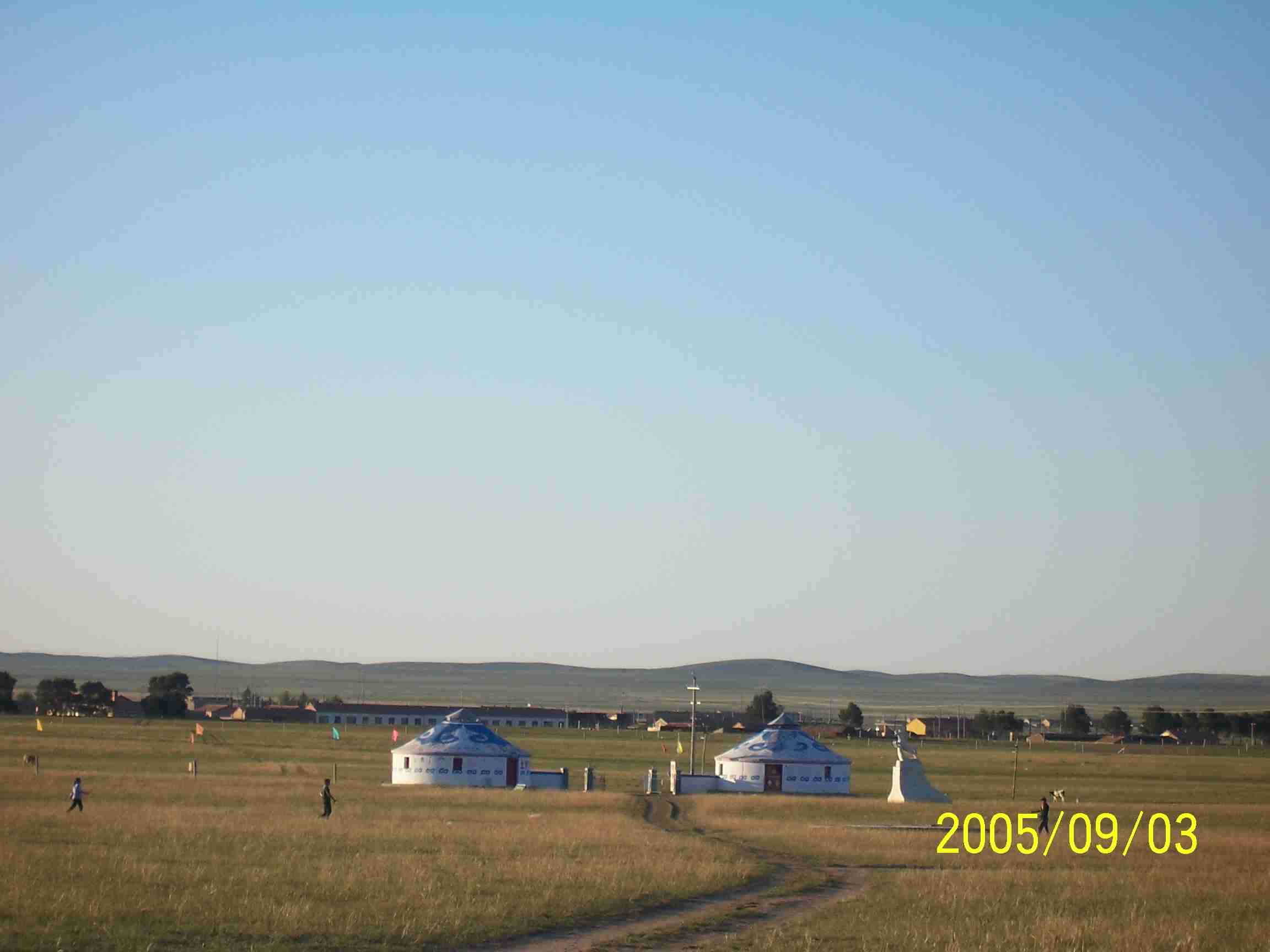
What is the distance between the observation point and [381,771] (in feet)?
258

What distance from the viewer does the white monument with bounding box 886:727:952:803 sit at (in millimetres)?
63812

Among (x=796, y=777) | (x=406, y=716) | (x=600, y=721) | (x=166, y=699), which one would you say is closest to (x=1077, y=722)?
(x=600, y=721)

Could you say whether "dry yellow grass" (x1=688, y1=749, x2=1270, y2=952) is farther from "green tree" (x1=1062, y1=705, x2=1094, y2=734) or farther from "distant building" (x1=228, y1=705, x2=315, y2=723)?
"green tree" (x1=1062, y1=705, x2=1094, y2=734)

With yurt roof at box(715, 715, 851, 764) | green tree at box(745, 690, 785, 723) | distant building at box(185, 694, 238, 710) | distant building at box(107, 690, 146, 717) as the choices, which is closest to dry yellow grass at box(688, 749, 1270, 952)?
yurt roof at box(715, 715, 851, 764)

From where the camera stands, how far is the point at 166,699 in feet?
493

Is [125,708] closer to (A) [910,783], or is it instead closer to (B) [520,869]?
(A) [910,783]

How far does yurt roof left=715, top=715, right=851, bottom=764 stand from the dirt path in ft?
111

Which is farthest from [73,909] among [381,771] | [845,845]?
[381,771]

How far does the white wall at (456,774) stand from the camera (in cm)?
7012

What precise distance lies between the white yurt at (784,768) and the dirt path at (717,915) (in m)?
33.2

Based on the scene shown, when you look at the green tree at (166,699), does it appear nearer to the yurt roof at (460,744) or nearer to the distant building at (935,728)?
the distant building at (935,728)

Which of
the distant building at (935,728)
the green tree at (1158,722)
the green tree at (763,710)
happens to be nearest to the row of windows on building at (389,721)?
A: the green tree at (763,710)

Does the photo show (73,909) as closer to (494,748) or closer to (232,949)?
(232,949)

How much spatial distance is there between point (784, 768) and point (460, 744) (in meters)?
13.5
